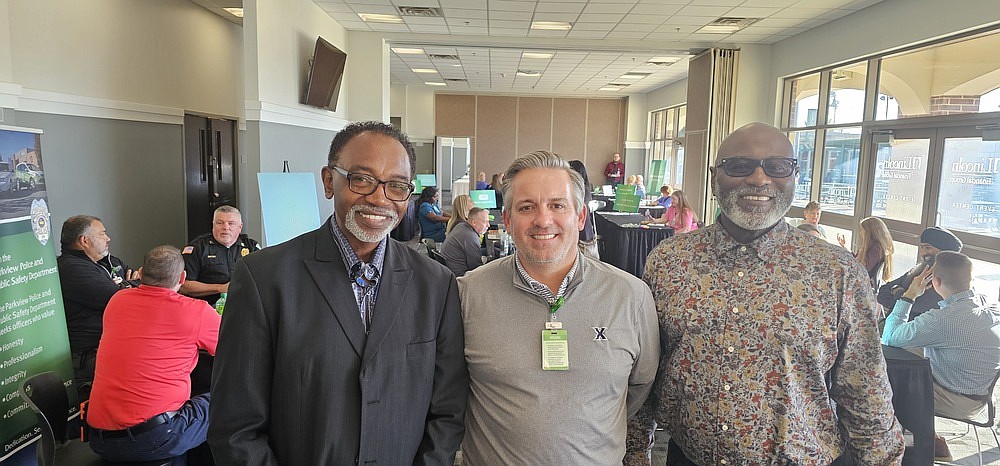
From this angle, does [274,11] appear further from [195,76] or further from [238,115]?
[238,115]

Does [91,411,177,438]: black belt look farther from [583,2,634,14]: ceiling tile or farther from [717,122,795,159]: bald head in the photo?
[583,2,634,14]: ceiling tile

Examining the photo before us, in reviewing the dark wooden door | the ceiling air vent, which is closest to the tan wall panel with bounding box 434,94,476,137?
the dark wooden door

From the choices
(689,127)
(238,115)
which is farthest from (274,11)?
(689,127)

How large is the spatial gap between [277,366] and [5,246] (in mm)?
2162

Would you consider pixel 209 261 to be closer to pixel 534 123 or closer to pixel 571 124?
pixel 534 123

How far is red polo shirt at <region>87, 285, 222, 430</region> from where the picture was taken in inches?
96.7

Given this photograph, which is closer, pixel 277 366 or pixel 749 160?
pixel 277 366

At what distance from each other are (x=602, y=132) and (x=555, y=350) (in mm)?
16820

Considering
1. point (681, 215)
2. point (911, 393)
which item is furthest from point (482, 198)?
point (911, 393)

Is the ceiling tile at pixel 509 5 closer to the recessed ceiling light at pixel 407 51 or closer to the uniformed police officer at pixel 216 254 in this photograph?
the recessed ceiling light at pixel 407 51

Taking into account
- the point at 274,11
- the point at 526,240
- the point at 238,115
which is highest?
the point at 274,11

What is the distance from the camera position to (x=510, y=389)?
1479 mm

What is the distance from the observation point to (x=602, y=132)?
17672mm

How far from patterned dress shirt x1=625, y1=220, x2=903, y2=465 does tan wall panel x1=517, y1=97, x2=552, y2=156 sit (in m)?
16.3
